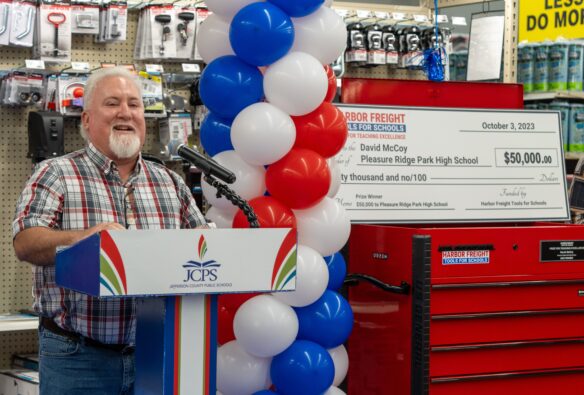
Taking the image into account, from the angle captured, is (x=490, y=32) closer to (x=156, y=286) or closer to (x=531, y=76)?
(x=531, y=76)

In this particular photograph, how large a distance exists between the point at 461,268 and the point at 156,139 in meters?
2.15

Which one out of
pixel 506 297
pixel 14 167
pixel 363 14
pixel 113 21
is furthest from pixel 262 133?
pixel 363 14

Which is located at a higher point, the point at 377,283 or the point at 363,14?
the point at 363,14

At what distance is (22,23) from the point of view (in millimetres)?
4621

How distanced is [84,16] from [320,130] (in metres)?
2.14

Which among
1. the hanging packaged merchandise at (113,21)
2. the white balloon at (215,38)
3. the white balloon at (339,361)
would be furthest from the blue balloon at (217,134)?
the hanging packaged merchandise at (113,21)

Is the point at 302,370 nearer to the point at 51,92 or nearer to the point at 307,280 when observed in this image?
the point at 307,280

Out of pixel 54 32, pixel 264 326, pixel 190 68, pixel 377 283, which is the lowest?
pixel 264 326

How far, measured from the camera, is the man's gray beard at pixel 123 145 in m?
2.82

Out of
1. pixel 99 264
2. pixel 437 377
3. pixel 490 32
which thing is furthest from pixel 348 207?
pixel 490 32

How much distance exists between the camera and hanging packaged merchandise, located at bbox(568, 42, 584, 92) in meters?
5.80

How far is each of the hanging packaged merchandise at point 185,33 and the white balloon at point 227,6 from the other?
178 cm

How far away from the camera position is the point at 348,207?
3.57m

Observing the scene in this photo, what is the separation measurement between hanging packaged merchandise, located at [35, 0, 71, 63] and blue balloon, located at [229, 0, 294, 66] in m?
1.90
